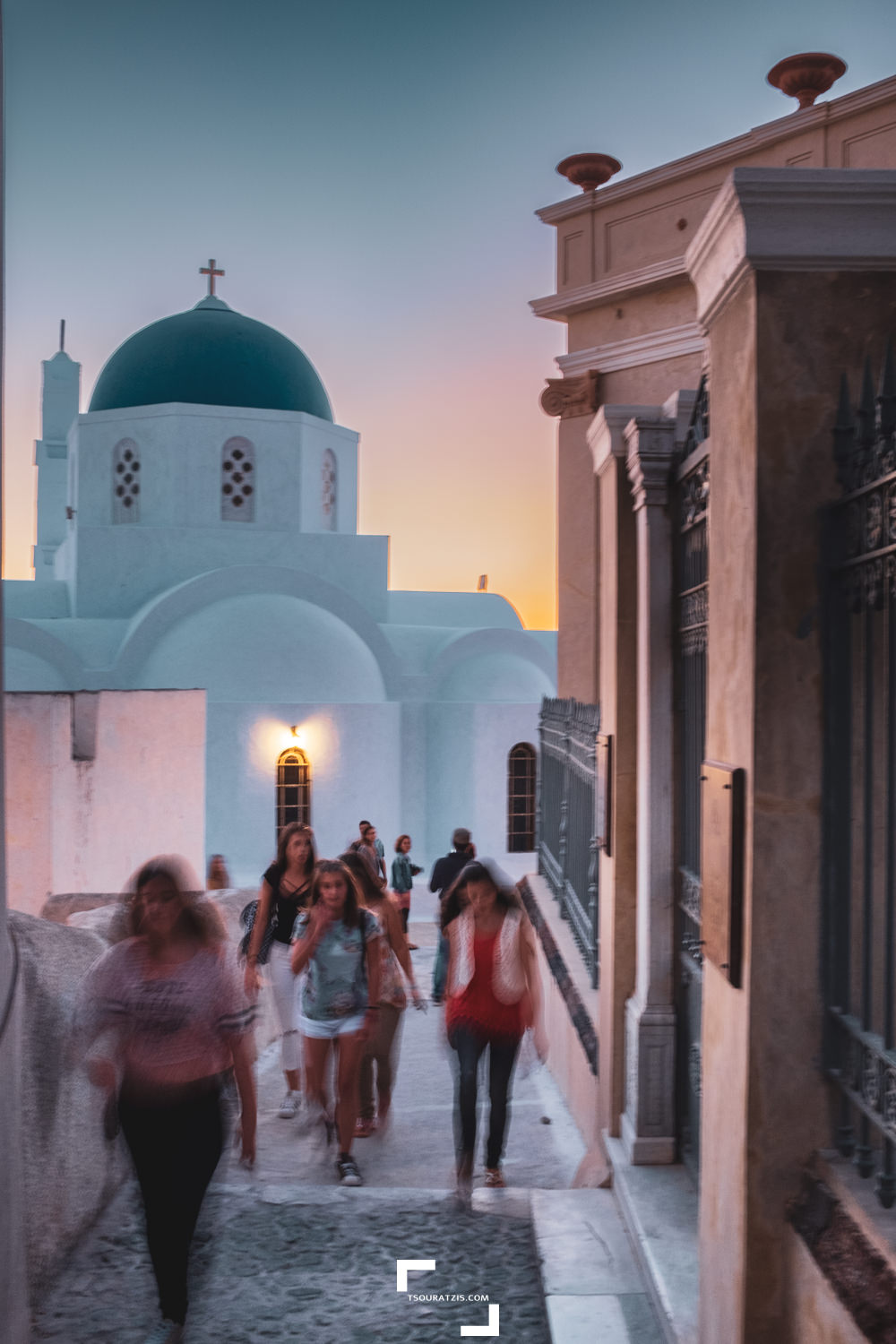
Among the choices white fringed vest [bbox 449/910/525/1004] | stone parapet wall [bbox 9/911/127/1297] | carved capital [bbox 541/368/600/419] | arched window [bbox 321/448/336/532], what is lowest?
stone parapet wall [bbox 9/911/127/1297]

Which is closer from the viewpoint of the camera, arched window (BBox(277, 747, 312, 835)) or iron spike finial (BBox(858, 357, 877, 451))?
iron spike finial (BBox(858, 357, 877, 451))

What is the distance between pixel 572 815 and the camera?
25.4 feet

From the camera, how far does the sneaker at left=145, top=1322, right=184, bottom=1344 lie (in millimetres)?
3254

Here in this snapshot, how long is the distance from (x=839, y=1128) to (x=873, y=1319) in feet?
1.74

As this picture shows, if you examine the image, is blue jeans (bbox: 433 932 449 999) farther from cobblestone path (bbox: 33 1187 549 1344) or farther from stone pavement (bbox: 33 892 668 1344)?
cobblestone path (bbox: 33 1187 549 1344)

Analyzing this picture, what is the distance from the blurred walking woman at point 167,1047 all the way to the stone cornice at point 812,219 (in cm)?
235

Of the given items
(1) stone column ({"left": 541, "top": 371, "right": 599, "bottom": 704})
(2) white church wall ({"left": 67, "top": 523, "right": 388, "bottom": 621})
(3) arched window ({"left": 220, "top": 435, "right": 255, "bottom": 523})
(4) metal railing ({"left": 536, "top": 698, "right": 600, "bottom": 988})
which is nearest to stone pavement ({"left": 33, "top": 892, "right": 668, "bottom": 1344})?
(4) metal railing ({"left": 536, "top": 698, "right": 600, "bottom": 988})

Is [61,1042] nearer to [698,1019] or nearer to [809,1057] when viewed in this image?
[698,1019]

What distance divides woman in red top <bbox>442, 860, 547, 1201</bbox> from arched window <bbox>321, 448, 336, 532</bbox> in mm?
18193

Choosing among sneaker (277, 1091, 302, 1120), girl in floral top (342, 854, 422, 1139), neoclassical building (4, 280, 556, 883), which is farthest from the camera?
neoclassical building (4, 280, 556, 883)

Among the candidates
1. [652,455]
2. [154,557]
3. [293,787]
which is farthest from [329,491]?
[652,455]

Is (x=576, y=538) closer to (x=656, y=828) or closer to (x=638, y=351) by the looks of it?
(x=638, y=351)

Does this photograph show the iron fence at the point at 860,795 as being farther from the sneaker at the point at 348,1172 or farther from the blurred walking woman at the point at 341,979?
the sneaker at the point at 348,1172

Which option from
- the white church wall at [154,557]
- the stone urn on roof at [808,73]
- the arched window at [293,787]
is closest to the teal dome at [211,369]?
the white church wall at [154,557]
